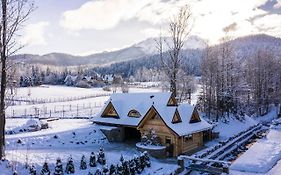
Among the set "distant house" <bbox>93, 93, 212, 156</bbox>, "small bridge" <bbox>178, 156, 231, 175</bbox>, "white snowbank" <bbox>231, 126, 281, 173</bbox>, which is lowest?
"small bridge" <bbox>178, 156, 231, 175</bbox>

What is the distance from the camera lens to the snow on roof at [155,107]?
28.7 metres

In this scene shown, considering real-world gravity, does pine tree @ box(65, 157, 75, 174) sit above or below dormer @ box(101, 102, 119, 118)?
below

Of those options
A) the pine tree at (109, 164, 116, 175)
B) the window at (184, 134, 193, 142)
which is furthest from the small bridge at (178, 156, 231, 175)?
the pine tree at (109, 164, 116, 175)

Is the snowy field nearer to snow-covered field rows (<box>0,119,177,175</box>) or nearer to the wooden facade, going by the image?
snow-covered field rows (<box>0,119,177,175</box>)

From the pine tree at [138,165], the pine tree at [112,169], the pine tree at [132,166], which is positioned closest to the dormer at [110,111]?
the pine tree at [138,165]

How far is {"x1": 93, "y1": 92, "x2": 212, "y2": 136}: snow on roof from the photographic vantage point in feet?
94.0

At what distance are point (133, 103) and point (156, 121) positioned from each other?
4.71 meters

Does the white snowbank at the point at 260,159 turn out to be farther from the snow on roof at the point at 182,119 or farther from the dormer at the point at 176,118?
the dormer at the point at 176,118

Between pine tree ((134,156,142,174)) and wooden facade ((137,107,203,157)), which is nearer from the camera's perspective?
pine tree ((134,156,142,174))

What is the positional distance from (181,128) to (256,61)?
4590 centimetres

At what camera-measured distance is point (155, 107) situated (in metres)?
29.3

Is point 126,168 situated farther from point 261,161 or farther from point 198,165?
point 261,161

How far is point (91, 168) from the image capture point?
73.5 ft

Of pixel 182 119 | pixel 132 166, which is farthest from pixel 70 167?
pixel 182 119
